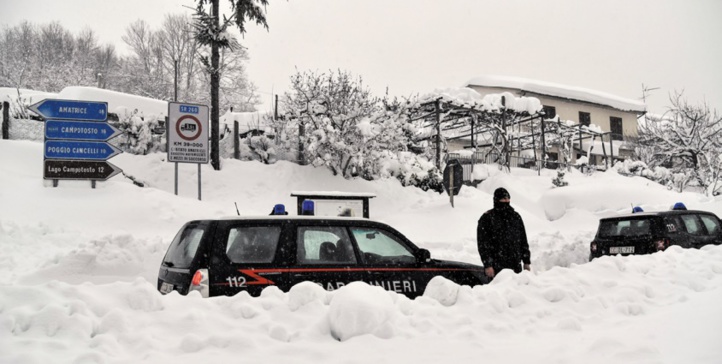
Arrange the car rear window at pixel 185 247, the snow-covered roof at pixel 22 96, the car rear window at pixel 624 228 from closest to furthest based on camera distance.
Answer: the car rear window at pixel 185 247
the car rear window at pixel 624 228
the snow-covered roof at pixel 22 96

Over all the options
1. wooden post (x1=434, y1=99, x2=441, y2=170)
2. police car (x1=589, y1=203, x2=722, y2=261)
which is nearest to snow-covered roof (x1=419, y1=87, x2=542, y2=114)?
wooden post (x1=434, y1=99, x2=441, y2=170)

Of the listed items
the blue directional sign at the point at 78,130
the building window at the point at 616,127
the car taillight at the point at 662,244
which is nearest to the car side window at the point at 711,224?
the car taillight at the point at 662,244

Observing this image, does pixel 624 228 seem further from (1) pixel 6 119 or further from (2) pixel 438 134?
(1) pixel 6 119

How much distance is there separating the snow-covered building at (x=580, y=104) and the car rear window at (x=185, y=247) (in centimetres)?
3692

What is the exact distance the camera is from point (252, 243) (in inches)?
216

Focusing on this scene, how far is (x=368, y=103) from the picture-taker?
1950 centimetres

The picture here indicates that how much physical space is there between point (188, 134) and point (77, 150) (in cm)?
275

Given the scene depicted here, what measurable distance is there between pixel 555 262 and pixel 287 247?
7.86 metres

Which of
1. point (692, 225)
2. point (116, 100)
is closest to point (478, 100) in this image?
point (116, 100)

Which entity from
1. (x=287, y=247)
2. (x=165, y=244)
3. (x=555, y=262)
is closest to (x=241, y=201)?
(x=165, y=244)

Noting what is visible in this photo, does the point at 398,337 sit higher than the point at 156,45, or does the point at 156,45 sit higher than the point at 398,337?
the point at 156,45

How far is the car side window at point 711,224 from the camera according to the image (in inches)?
409

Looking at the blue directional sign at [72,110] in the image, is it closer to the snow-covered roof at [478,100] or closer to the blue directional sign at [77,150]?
the blue directional sign at [77,150]

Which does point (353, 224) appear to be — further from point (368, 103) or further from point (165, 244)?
point (368, 103)
